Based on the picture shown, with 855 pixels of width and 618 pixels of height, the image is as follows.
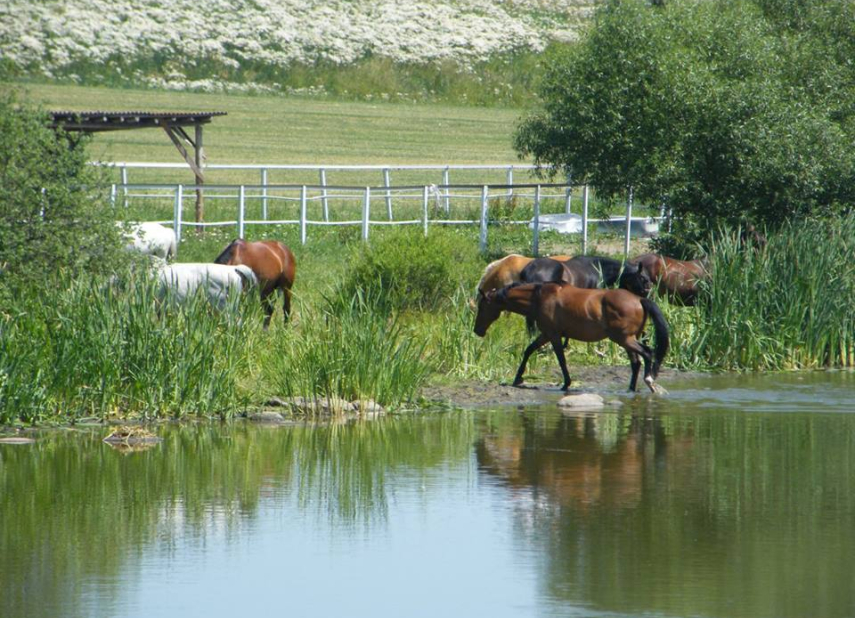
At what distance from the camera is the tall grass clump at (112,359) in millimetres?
12453

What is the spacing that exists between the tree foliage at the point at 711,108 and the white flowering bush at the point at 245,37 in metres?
34.3

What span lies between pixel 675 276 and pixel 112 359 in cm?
762

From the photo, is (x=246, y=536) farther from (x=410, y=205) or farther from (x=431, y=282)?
(x=410, y=205)

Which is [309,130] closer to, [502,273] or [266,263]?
[266,263]

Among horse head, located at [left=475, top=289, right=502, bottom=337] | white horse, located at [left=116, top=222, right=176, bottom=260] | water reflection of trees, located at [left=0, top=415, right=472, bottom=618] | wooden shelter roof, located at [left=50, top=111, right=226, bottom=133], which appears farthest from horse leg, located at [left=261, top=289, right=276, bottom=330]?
wooden shelter roof, located at [left=50, top=111, right=226, bottom=133]

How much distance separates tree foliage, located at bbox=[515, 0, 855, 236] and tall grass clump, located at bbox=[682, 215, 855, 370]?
275 cm

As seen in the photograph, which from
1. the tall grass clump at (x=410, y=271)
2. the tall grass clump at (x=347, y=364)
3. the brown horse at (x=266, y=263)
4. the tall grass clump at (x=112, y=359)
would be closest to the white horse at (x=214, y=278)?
the brown horse at (x=266, y=263)

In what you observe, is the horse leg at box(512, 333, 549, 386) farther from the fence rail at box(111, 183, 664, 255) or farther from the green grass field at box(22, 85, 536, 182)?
the green grass field at box(22, 85, 536, 182)

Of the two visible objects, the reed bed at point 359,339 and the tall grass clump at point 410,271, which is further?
the tall grass clump at point 410,271

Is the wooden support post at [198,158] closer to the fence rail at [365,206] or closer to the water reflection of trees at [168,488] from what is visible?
the fence rail at [365,206]

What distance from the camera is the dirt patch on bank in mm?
14352

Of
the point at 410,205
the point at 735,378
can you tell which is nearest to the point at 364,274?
the point at 735,378

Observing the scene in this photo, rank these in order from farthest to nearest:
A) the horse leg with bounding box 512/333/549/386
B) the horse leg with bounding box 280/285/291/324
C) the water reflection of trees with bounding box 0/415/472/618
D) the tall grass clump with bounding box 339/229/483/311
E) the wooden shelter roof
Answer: the wooden shelter roof, the horse leg with bounding box 280/285/291/324, the tall grass clump with bounding box 339/229/483/311, the horse leg with bounding box 512/333/549/386, the water reflection of trees with bounding box 0/415/472/618

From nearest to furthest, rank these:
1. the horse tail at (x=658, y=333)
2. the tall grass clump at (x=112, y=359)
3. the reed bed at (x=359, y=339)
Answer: the tall grass clump at (x=112, y=359)
the reed bed at (x=359, y=339)
the horse tail at (x=658, y=333)
